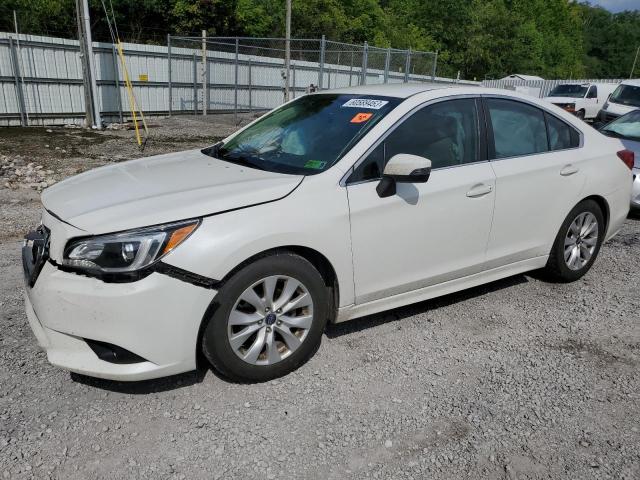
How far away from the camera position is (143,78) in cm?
1675

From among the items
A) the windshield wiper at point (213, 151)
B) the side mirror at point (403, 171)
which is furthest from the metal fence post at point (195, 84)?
the side mirror at point (403, 171)

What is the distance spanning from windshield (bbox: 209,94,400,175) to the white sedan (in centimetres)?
2

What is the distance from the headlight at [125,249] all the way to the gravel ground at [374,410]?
80 cm

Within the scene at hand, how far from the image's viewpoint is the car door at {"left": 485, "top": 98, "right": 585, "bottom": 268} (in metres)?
3.93

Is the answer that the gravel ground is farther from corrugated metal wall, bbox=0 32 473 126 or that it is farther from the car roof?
corrugated metal wall, bbox=0 32 473 126

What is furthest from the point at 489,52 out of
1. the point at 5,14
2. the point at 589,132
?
the point at 589,132

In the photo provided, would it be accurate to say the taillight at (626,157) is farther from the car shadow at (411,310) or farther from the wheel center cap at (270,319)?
the wheel center cap at (270,319)

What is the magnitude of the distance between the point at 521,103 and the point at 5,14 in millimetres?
29910

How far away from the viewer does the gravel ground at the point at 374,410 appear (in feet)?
8.23

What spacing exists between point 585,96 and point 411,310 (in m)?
21.5

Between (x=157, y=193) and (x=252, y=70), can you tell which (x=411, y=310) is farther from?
(x=252, y=70)

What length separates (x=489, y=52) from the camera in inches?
2469

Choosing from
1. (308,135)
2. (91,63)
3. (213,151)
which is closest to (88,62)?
(91,63)

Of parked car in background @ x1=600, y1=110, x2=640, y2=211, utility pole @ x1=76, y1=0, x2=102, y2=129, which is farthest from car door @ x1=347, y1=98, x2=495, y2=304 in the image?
utility pole @ x1=76, y1=0, x2=102, y2=129
